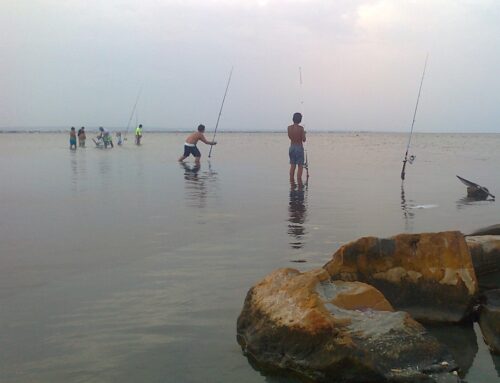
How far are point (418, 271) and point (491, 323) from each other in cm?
77

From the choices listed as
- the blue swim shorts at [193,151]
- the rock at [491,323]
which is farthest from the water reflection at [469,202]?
the blue swim shorts at [193,151]

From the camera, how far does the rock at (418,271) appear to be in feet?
14.9

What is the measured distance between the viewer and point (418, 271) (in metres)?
4.71

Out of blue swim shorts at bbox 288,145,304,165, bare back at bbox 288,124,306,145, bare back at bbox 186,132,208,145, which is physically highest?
bare back at bbox 288,124,306,145

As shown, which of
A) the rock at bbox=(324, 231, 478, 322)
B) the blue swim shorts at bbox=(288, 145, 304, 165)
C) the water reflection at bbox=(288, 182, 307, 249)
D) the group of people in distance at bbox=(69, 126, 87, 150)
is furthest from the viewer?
the group of people in distance at bbox=(69, 126, 87, 150)

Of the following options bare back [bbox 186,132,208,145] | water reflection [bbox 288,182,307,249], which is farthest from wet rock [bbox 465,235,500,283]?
bare back [bbox 186,132,208,145]

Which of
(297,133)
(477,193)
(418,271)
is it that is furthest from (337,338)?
(297,133)

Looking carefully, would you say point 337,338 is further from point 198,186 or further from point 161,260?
point 198,186

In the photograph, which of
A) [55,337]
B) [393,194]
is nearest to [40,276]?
[55,337]

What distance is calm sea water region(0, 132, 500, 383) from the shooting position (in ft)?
12.4

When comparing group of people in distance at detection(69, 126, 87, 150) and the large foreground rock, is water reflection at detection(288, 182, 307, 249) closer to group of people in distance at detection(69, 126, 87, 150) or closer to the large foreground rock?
the large foreground rock

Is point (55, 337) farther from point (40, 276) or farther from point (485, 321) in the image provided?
point (485, 321)

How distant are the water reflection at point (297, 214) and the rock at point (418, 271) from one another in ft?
8.02

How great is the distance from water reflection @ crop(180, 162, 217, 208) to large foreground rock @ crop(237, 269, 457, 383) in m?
7.15
